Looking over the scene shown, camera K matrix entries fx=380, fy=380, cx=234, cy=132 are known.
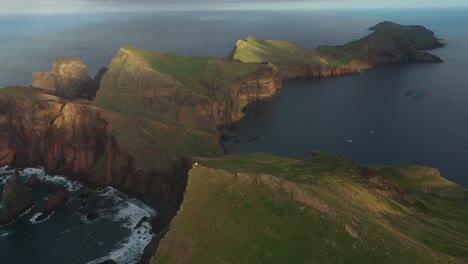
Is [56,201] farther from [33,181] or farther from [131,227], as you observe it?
[131,227]

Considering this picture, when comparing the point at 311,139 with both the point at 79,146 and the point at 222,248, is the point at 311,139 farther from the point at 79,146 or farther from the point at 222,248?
the point at 222,248

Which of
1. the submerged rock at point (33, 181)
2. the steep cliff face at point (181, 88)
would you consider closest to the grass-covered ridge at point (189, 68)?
the steep cliff face at point (181, 88)

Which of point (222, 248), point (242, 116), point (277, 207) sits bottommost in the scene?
point (242, 116)

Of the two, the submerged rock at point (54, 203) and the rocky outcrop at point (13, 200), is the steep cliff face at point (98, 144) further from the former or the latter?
the rocky outcrop at point (13, 200)

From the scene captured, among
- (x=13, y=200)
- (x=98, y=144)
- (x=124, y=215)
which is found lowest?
(x=124, y=215)

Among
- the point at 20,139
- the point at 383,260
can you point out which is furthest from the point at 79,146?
the point at 383,260

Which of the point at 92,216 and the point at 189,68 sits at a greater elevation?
the point at 189,68

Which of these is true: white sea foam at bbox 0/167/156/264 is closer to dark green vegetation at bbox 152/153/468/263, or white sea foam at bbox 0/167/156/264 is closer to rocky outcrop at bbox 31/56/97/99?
dark green vegetation at bbox 152/153/468/263

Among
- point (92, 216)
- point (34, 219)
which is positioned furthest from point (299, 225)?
point (34, 219)
